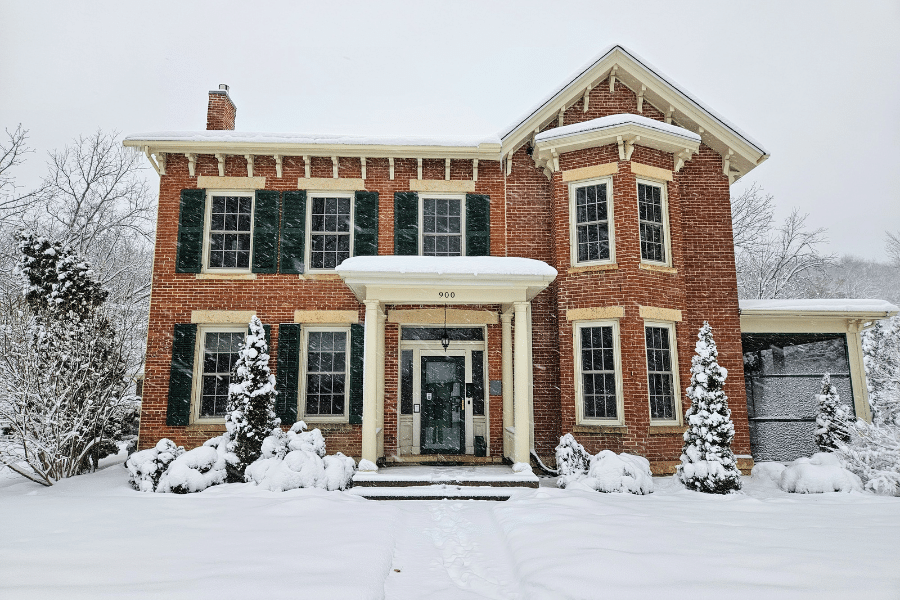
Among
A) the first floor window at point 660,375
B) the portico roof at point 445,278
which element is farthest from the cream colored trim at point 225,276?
the first floor window at point 660,375

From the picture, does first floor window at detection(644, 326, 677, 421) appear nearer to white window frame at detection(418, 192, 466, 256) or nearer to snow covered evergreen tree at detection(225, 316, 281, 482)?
white window frame at detection(418, 192, 466, 256)

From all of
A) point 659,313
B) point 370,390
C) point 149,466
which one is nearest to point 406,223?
point 370,390

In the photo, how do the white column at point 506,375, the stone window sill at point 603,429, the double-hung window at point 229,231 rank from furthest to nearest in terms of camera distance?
the double-hung window at point 229,231 < the white column at point 506,375 < the stone window sill at point 603,429

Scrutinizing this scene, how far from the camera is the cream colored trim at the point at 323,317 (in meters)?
11.0

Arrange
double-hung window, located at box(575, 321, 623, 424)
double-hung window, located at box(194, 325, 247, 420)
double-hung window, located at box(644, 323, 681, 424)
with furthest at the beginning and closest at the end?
double-hung window, located at box(194, 325, 247, 420) < double-hung window, located at box(644, 323, 681, 424) < double-hung window, located at box(575, 321, 623, 424)

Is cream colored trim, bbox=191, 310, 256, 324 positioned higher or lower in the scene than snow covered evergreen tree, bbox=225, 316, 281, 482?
higher

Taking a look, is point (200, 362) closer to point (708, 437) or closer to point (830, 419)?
point (708, 437)

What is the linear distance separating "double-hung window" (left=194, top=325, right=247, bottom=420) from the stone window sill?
7146 mm

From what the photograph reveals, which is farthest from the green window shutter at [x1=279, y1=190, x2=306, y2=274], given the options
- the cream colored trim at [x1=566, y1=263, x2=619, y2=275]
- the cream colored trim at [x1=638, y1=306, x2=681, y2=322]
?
the cream colored trim at [x1=638, y1=306, x2=681, y2=322]

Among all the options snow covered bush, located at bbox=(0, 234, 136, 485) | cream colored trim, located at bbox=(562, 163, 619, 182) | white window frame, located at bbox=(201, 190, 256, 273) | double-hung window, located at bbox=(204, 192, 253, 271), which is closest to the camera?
snow covered bush, located at bbox=(0, 234, 136, 485)

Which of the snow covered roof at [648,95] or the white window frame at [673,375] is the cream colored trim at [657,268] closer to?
the white window frame at [673,375]

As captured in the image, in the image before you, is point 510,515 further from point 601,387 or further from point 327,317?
point 327,317

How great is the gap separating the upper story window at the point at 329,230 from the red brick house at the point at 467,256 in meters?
0.04

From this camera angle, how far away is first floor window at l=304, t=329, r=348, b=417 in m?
10.9
